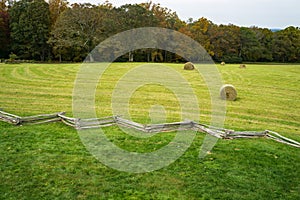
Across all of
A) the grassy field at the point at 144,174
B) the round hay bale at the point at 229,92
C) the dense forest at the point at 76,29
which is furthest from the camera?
the dense forest at the point at 76,29

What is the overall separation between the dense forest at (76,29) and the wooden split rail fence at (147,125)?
2719 centimetres

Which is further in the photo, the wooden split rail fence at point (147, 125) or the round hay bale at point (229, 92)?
the round hay bale at point (229, 92)

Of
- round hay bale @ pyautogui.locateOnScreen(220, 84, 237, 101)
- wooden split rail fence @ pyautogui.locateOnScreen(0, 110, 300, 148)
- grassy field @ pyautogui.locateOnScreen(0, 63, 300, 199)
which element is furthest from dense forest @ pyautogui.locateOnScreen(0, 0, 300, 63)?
grassy field @ pyautogui.locateOnScreen(0, 63, 300, 199)

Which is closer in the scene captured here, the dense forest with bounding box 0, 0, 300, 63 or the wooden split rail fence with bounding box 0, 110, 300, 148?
the wooden split rail fence with bounding box 0, 110, 300, 148

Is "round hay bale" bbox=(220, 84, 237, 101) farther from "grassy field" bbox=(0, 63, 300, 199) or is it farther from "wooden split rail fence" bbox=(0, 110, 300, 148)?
"wooden split rail fence" bbox=(0, 110, 300, 148)

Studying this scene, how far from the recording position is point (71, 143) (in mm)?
7430

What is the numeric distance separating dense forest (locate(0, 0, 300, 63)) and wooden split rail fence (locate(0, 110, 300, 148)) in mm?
27190

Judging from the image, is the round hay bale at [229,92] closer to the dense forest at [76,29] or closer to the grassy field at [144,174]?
the grassy field at [144,174]

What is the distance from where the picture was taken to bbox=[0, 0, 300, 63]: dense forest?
3828 centimetres

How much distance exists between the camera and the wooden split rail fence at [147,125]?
8.14 m

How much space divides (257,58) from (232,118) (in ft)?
165

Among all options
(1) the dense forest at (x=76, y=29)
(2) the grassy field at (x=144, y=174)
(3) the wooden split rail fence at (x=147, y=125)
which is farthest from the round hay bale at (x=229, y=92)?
(1) the dense forest at (x=76, y=29)

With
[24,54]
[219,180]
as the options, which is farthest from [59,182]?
[24,54]

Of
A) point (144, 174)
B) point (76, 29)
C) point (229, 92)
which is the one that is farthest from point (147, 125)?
point (76, 29)
